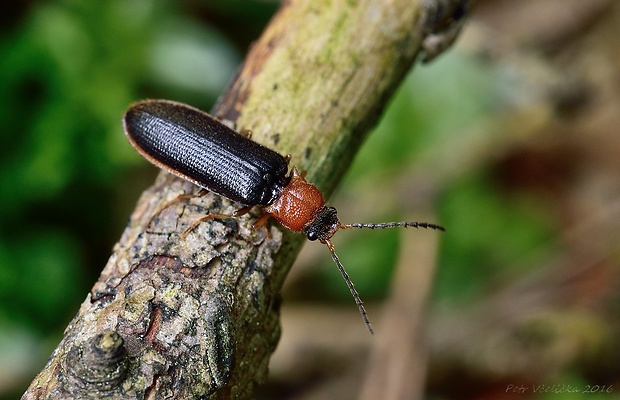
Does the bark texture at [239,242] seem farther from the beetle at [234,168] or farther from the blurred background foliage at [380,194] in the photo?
the blurred background foliage at [380,194]

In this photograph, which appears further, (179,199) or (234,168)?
(234,168)

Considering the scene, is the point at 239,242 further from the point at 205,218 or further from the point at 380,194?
the point at 380,194

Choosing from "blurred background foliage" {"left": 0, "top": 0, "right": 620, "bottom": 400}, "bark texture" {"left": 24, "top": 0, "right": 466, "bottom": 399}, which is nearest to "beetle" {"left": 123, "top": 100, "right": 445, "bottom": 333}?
"bark texture" {"left": 24, "top": 0, "right": 466, "bottom": 399}

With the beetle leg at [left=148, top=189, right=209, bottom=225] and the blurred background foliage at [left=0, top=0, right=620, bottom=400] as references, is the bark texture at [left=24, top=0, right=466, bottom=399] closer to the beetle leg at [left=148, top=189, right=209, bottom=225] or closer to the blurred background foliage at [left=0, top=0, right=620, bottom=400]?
the beetle leg at [left=148, top=189, right=209, bottom=225]

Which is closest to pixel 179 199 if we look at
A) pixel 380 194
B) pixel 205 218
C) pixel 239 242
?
pixel 205 218

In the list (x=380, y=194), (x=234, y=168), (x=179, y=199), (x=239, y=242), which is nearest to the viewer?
(x=239, y=242)

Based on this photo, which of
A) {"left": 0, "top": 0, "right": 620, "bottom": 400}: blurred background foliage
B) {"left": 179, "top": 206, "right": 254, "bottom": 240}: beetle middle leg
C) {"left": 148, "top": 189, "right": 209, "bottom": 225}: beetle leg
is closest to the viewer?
{"left": 179, "top": 206, "right": 254, "bottom": 240}: beetle middle leg
